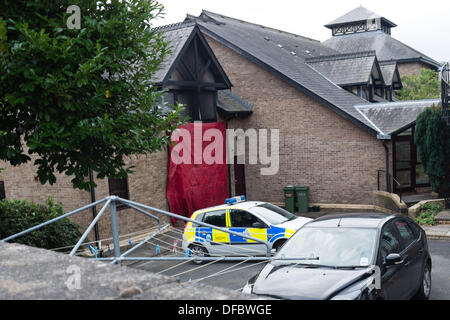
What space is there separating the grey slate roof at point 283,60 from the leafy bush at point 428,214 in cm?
390

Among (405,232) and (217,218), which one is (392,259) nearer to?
(405,232)

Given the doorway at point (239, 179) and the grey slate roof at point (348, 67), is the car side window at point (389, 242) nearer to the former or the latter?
the doorway at point (239, 179)

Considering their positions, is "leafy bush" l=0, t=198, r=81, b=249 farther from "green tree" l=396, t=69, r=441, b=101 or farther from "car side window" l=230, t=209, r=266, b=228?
"green tree" l=396, t=69, r=441, b=101

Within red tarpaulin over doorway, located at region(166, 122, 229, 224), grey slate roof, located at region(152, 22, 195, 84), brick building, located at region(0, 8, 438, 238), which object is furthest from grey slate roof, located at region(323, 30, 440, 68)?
red tarpaulin over doorway, located at region(166, 122, 229, 224)

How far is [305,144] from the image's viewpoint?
21.5 m

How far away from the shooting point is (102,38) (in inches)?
347

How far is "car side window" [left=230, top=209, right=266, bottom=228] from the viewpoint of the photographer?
1284cm

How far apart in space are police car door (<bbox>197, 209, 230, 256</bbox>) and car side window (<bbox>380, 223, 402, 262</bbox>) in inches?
227

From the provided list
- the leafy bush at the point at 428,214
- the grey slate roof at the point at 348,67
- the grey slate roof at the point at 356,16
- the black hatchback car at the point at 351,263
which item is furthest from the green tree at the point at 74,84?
the grey slate roof at the point at 356,16

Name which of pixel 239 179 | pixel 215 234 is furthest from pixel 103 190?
pixel 239 179

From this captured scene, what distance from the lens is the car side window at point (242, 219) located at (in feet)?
42.1
